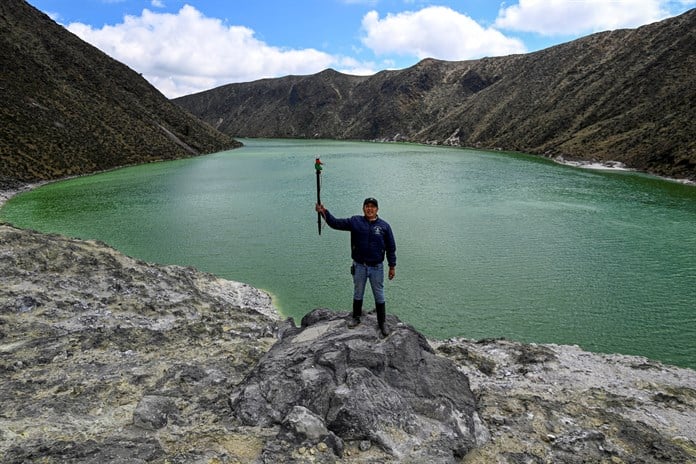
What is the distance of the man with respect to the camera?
26.0 ft

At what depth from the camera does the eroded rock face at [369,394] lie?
628 cm

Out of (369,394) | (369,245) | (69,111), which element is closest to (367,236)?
(369,245)

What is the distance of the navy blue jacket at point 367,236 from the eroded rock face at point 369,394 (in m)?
1.32

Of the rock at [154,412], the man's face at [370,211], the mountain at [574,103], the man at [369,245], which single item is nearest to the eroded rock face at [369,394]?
the man at [369,245]

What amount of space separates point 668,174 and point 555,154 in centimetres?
2337

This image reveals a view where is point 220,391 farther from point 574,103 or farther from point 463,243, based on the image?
point 574,103

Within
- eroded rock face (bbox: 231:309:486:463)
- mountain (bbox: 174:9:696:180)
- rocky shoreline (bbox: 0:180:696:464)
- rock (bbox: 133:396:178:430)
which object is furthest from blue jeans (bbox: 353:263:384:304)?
mountain (bbox: 174:9:696:180)

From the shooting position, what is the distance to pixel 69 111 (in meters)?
64.8

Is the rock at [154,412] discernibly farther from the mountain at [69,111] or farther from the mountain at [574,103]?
the mountain at [574,103]

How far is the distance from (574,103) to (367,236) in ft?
276

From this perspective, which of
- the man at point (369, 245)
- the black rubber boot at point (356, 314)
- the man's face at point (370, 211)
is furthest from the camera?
the black rubber boot at point (356, 314)

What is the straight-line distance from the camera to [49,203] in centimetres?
3581

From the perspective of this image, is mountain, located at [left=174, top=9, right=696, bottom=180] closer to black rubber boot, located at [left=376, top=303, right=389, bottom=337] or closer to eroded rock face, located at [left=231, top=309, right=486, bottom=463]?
black rubber boot, located at [left=376, top=303, right=389, bottom=337]

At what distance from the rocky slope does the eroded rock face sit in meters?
0.02
